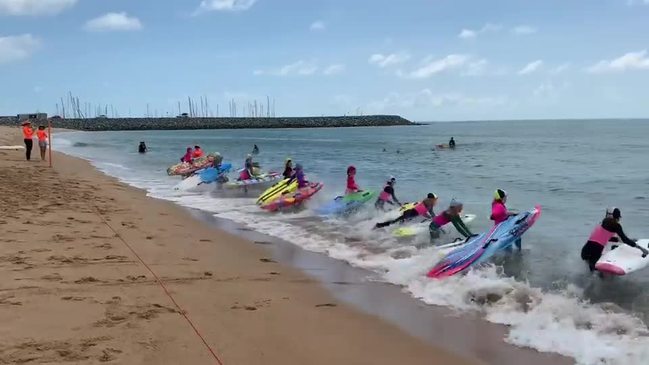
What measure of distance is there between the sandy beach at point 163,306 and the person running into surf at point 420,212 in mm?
3375

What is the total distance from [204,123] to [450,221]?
5499 inches

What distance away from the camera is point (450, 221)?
36.6 feet

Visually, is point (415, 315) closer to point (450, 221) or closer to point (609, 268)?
point (609, 268)

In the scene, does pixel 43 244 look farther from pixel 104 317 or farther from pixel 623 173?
pixel 623 173

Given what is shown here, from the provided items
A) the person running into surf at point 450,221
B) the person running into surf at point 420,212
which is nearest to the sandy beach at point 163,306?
the person running into surf at point 420,212

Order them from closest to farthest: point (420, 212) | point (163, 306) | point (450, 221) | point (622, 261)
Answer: point (163, 306)
point (622, 261)
point (450, 221)
point (420, 212)

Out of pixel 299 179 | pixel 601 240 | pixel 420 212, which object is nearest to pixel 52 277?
pixel 420 212

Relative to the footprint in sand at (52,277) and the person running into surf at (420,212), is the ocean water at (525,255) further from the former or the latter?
the footprint in sand at (52,277)

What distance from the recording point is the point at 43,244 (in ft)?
26.8

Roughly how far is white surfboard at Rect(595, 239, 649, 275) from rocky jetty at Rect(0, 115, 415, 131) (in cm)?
12648

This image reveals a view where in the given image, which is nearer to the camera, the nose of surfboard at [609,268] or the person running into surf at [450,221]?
the nose of surfboard at [609,268]

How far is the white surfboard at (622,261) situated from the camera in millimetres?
8250

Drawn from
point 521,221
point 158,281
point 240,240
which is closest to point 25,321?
point 158,281

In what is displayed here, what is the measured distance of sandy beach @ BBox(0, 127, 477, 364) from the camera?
488 cm
